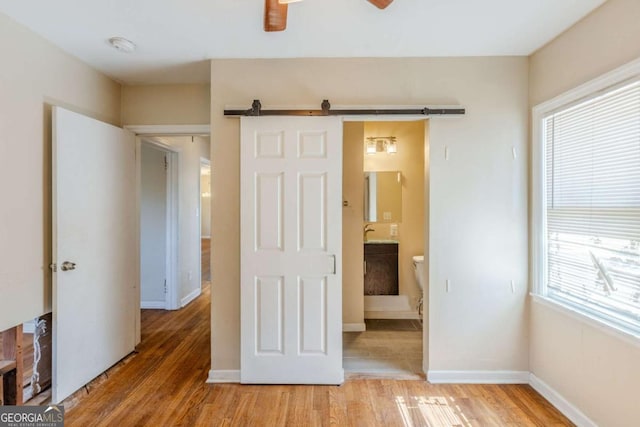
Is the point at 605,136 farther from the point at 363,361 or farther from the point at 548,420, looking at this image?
the point at 363,361

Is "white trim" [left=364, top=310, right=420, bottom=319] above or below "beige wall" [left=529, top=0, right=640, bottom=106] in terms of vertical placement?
below

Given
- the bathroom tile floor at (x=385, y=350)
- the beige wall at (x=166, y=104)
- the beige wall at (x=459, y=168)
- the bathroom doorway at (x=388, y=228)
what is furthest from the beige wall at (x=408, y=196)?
the beige wall at (x=166, y=104)

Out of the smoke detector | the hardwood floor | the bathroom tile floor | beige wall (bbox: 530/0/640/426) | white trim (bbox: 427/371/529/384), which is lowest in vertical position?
the hardwood floor

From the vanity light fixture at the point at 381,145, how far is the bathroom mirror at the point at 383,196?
274 millimetres

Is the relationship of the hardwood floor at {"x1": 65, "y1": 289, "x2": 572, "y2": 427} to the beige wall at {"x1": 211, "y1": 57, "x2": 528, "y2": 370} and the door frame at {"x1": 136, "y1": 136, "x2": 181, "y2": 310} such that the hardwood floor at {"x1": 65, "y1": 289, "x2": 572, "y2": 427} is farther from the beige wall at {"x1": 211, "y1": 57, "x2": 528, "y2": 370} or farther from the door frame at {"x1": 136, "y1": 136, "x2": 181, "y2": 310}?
the door frame at {"x1": 136, "y1": 136, "x2": 181, "y2": 310}

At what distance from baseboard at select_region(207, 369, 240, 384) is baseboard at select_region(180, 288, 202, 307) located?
213 cm

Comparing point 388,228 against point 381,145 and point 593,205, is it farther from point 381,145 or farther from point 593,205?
point 593,205

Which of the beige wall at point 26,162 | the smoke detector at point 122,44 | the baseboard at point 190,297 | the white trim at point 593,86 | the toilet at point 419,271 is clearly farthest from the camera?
the baseboard at point 190,297

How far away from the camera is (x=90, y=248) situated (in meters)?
2.55

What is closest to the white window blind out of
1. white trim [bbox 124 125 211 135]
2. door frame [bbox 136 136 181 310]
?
white trim [bbox 124 125 211 135]

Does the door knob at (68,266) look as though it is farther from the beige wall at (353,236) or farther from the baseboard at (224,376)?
the beige wall at (353,236)

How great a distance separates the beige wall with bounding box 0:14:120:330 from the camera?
2.01 meters

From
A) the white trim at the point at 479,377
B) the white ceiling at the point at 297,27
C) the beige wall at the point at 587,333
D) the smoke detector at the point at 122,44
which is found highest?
the white ceiling at the point at 297,27

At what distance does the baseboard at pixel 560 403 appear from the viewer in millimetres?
2012
